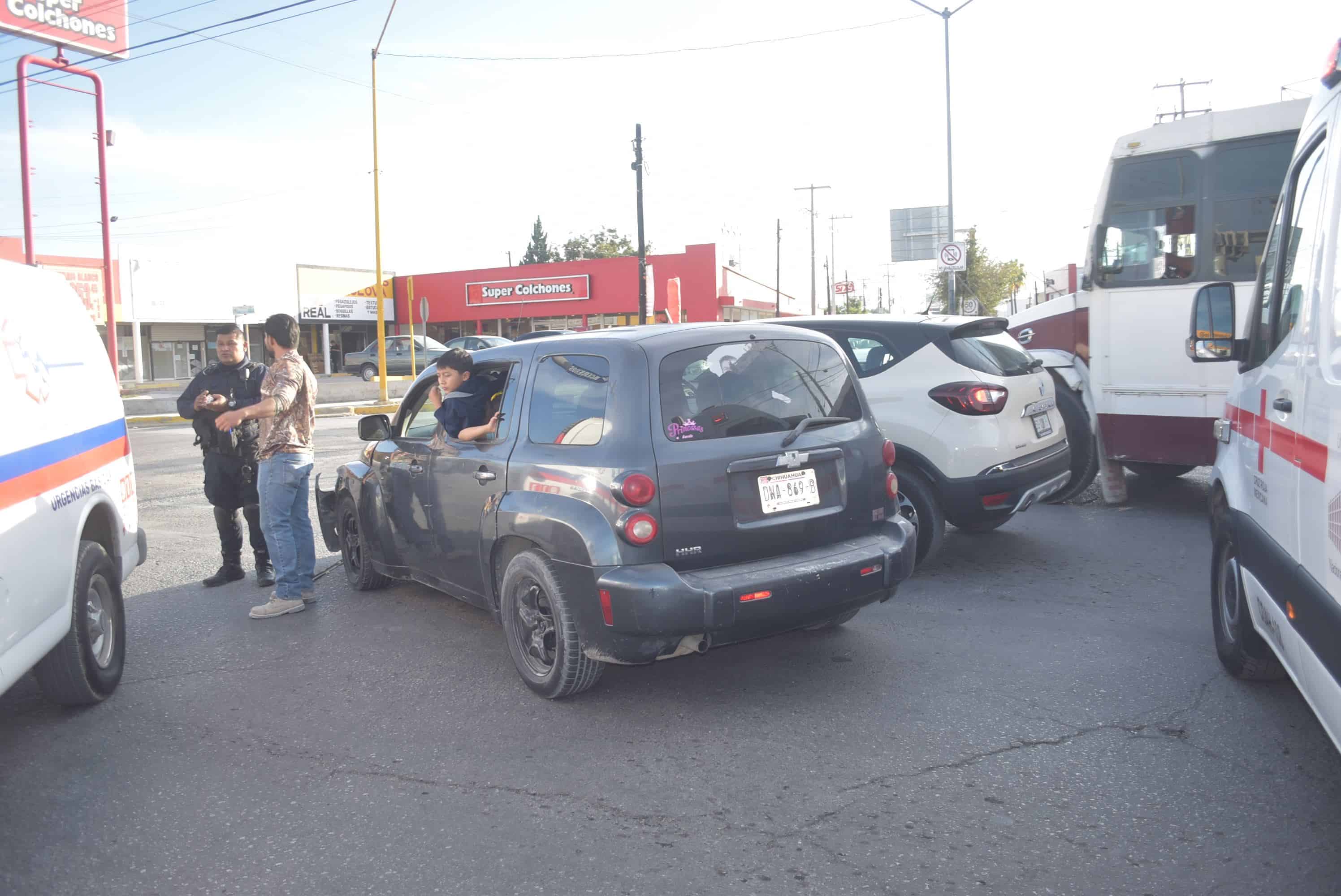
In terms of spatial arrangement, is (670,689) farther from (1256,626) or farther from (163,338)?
(163,338)

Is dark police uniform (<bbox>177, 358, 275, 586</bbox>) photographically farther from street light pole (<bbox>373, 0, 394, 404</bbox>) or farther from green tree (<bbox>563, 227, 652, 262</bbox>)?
green tree (<bbox>563, 227, 652, 262</bbox>)

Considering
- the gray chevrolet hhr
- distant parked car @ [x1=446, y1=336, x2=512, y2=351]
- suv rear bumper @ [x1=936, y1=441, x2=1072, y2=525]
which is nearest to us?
the gray chevrolet hhr

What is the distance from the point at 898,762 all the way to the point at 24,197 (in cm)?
2570

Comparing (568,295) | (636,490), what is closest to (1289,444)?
(636,490)

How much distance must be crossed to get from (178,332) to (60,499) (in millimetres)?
46646

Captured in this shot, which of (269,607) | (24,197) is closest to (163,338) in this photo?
(24,197)

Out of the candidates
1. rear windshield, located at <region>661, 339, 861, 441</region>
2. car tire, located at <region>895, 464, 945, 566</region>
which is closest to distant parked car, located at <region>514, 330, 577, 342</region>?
rear windshield, located at <region>661, 339, 861, 441</region>

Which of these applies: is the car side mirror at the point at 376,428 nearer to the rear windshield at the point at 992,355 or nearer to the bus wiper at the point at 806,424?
the bus wiper at the point at 806,424

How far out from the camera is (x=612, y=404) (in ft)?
14.2

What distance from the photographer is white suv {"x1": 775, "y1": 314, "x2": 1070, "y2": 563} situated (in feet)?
21.0

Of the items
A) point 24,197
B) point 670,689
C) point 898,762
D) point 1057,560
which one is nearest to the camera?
point 898,762

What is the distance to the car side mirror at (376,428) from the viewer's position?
612cm

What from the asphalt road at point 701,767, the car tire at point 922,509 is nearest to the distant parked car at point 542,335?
the asphalt road at point 701,767

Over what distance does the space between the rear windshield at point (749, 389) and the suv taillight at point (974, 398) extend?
176 centimetres
